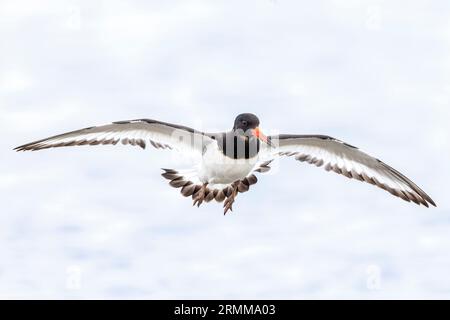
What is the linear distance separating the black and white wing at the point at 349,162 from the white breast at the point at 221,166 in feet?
4.10

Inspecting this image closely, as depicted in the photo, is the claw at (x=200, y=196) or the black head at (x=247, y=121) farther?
the claw at (x=200, y=196)

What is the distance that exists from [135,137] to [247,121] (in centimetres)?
309

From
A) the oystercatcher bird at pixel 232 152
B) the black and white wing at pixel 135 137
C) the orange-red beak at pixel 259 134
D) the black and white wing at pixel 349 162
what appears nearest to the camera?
the orange-red beak at pixel 259 134

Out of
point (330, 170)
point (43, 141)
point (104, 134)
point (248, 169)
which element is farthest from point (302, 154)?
point (43, 141)

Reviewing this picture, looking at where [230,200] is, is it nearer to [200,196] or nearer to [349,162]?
[200,196]

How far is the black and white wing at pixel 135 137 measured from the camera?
1648 cm

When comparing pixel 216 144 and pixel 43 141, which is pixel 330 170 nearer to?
pixel 216 144

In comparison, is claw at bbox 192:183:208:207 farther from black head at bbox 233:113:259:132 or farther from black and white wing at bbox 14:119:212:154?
black head at bbox 233:113:259:132

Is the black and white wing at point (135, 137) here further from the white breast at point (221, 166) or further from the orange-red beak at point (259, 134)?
the orange-red beak at point (259, 134)

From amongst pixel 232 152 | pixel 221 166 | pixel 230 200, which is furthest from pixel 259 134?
pixel 230 200

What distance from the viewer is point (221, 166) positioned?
16.3 m

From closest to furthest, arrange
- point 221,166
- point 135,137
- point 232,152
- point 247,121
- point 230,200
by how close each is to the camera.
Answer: point 247,121 < point 232,152 < point 221,166 < point 135,137 < point 230,200

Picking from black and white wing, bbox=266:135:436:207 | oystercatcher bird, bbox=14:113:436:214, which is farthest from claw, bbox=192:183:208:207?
black and white wing, bbox=266:135:436:207

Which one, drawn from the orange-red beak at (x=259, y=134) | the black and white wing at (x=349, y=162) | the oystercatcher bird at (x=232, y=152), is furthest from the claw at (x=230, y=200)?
the orange-red beak at (x=259, y=134)
